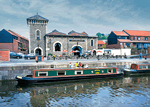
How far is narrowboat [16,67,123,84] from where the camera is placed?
16725 millimetres

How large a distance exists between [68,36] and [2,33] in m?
22.9

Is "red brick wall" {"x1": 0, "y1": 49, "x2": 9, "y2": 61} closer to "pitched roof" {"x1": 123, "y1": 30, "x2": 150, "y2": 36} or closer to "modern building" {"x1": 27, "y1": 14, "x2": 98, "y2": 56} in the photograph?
"modern building" {"x1": 27, "y1": 14, "x2": 98, "y2": 56}

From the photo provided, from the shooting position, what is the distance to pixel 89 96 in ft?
40.5

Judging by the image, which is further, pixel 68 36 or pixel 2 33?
pixel 2 33

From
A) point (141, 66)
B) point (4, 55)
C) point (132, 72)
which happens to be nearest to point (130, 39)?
point (141, 66)

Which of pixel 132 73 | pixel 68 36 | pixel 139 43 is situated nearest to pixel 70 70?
pixel 132 73

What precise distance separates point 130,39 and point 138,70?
31.2m

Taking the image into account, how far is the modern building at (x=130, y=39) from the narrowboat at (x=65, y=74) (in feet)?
102

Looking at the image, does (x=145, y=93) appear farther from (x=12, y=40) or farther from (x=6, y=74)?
(x=12, y=40)

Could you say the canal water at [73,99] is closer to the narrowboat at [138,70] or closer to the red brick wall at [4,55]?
the narrowboat at [138,70]

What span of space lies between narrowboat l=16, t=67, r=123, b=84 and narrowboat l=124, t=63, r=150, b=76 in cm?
258

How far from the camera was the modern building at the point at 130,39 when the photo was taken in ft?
163

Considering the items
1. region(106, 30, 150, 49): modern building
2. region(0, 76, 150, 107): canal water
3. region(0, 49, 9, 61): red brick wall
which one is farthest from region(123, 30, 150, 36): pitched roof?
region(0, 49, 9, 61): red brick wall

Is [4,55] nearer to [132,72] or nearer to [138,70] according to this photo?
[132,72]
